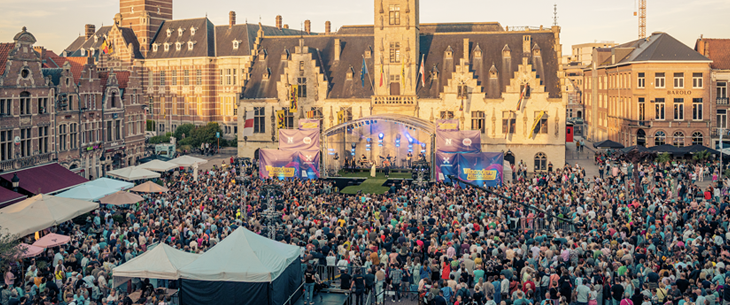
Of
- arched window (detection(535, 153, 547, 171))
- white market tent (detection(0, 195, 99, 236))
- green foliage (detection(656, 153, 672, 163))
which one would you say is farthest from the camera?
arched window (detection(535, 153, 547, 171))

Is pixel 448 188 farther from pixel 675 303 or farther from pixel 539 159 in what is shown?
pixel 675 303

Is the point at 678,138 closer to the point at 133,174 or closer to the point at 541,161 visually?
the point at 541,161

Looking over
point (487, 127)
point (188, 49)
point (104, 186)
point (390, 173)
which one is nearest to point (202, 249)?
point (104, 186)

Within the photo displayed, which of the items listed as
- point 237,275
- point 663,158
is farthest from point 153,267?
point 663,158

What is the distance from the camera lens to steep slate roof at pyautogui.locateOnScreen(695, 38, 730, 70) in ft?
190

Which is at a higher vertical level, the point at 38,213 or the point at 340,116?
the point at 340,116

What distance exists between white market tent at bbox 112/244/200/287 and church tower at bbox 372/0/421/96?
3490 centimetres

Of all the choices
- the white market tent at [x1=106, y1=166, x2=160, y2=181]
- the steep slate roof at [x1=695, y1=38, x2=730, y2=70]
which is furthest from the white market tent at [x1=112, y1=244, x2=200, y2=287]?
the steep slate roof at [x1=695, y1=38, x2=730, y2=70]

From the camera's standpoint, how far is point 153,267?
19781 millimetres

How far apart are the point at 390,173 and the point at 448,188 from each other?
1213 centimetres

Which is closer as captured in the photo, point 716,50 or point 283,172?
point 283,172

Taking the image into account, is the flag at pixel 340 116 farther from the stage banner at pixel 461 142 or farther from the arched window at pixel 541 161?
the arched window at pixel 541 161

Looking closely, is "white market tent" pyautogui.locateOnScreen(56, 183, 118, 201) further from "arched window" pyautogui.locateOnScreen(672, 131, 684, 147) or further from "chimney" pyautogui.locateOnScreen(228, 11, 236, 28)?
"chimney" pyautogui.locateOnScreen(228, 11, 236, 28)

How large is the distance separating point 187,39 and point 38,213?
54.5 metres
